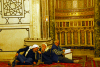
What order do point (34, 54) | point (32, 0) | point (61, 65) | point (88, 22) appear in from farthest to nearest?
point (88, 22) → point (32, 0) → point (34, 54) → point (61, 65)

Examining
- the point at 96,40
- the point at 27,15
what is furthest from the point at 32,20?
the point at 96,40

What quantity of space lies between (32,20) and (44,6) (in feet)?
2.54

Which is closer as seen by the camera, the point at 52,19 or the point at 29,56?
the point at 29,56

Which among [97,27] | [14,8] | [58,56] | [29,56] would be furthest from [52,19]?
[29,56]

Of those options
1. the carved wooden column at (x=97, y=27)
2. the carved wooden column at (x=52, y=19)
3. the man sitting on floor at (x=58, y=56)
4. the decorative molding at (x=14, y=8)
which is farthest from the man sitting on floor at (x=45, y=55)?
the carved wooden column at (x=97, y=27)

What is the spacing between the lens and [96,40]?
5750mm

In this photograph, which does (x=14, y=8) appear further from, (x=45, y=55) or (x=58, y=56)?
(x=58, y=56)

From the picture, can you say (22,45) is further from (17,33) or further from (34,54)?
(34,54)

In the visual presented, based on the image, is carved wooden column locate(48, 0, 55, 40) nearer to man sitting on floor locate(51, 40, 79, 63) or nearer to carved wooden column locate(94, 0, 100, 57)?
man sitting on floor locate(51, 40, 79, 63)

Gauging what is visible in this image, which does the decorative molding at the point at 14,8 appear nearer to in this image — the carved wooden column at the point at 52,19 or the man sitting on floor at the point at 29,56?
the carved wooden column at the point at 52,19

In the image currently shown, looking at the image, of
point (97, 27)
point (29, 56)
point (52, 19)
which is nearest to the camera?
point (29, 56)

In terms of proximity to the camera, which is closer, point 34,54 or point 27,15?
point 34,54

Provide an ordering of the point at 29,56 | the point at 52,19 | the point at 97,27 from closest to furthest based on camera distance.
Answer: the point at 29,56 → the point at 97,27 → the point at 52,19

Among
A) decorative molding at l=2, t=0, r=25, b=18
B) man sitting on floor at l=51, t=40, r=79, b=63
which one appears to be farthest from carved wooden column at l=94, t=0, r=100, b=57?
decorative molding at l=2, t=0, r=25, b=18
